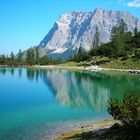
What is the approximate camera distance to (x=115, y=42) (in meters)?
163

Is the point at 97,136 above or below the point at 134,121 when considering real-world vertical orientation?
below

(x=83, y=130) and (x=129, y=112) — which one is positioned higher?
(x=129, y=112)

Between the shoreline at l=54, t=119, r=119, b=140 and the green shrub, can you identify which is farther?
the shoreline at l=54, t=119, r=119, b=140

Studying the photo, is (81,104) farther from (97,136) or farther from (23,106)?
(97,136)

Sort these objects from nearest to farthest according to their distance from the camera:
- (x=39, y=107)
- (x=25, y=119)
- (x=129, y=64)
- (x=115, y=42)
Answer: (x=25, y=119) → (x=39, y=107) → (x=129, y=64) → (x=115, y=42)

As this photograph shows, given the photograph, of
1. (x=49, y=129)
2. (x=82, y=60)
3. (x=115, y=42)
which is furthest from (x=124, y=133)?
(x=82, y=60)

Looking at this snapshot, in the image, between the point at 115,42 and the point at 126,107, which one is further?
the point at 115,42

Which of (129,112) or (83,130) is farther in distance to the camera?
(83,130)

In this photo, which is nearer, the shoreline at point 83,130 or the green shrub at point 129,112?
the green shrub at point 129,112

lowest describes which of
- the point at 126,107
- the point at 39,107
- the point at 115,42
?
the point at 39,107

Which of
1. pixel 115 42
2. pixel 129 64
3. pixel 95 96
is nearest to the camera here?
pixel 95 96

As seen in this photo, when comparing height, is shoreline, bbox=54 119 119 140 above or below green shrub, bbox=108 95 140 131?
below

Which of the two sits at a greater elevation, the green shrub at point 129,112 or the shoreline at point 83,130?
the green shrub at point 129,112

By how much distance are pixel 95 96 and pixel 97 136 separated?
3890 cm
